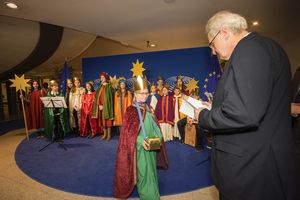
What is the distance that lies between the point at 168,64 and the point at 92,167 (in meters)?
5.55

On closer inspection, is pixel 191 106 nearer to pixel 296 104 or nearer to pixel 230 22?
pixel 230 22

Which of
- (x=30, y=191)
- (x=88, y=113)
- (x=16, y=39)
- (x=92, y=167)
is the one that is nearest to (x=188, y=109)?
(x=30, y=191)

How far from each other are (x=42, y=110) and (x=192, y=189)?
5.87 metres

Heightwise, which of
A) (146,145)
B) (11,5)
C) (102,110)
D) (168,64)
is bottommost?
(102,110)

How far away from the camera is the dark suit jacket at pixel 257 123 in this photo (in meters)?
1.08

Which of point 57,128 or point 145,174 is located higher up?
point 145,174

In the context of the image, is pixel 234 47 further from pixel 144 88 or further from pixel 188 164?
pixel 188 164

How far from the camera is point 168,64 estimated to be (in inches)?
341

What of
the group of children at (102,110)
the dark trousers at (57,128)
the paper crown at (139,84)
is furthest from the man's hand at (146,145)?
the dark trousers at (57,128)

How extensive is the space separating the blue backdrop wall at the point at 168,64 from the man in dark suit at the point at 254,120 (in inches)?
259

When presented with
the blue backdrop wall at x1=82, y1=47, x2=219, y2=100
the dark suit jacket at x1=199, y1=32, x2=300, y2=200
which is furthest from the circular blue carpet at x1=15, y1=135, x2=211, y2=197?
the blue backdrop wall at x1=82, y1=47, x2=219, y2=100

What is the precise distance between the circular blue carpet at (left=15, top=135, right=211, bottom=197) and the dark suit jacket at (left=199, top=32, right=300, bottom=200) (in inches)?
88.7

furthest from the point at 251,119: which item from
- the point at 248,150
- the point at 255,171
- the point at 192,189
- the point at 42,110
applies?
the point at 42,110

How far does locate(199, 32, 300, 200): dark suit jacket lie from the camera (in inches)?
42.4
